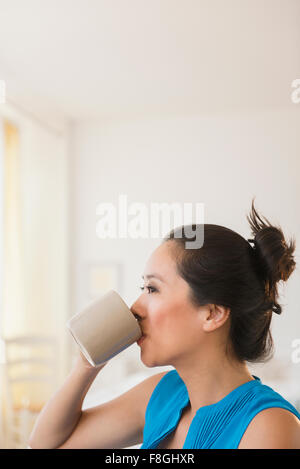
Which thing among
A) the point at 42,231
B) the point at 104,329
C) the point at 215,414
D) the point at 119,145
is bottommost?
the point at 215,414

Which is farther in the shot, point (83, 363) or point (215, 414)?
point (83, 363)

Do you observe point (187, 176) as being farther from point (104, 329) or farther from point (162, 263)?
point (104, 329)

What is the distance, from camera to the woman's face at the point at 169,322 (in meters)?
0.58

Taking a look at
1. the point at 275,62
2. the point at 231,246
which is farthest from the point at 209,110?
the point at 231,246

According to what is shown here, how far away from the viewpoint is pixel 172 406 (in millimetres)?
691

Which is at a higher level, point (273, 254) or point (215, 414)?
point (273, 254)

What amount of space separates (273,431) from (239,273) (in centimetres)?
19

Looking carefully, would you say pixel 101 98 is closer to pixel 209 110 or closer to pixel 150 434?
pixel 209 110

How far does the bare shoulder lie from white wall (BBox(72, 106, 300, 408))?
0.47 feet

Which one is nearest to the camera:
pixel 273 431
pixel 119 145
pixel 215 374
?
pixel 273 431

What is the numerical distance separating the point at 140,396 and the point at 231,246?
1.07ft

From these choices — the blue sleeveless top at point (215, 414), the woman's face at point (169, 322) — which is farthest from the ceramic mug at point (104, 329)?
the blue sleeveless top at point (215, 414)

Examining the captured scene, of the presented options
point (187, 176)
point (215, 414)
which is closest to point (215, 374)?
point (215, 414)

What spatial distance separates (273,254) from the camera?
0.58 m
